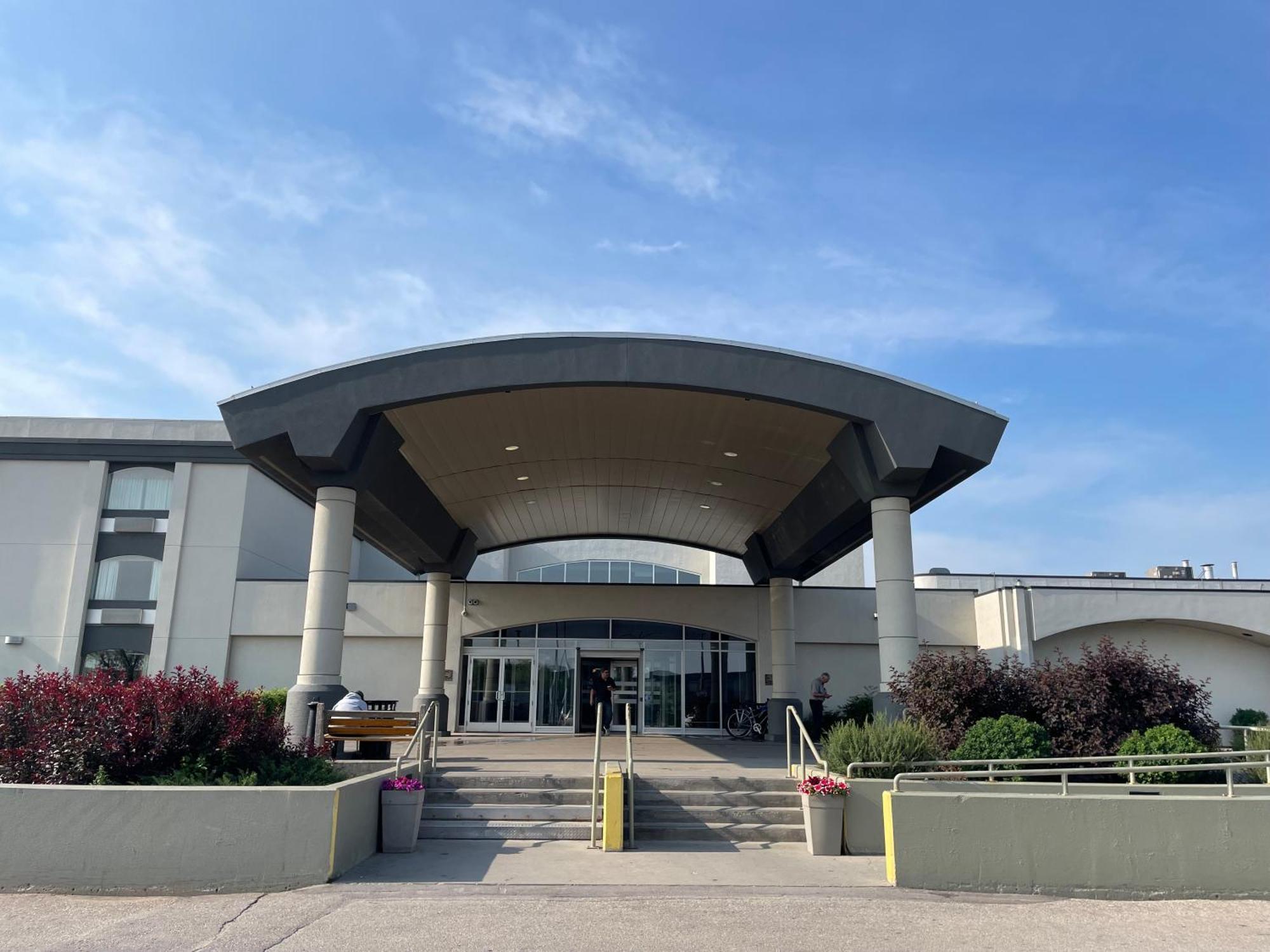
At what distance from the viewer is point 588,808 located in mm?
12047

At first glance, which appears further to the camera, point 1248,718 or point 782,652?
point 782,652

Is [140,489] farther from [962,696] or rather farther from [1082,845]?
[1082,845]

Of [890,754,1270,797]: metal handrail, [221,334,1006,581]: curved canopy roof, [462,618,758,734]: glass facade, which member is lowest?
[890,754,1270,797]: metal handrail

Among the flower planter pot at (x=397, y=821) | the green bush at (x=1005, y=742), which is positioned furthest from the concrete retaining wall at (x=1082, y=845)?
the flower planter pot at (x=397, y=821)

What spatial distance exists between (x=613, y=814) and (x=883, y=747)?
11.2 ft

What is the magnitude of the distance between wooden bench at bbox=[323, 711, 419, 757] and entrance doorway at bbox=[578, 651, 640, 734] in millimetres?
12558

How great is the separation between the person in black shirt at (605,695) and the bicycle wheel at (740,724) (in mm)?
3372

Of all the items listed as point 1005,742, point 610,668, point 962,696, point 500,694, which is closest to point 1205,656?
point 610,668

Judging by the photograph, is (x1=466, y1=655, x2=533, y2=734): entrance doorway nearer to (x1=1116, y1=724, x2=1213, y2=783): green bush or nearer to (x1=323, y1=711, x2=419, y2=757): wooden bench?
(x1=323, y1=711, x2=419, y2=757): wooden bench

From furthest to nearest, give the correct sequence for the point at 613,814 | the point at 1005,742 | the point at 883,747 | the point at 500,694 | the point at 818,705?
→ the point at 500,694
the point at 818,705
the point at 1005,742
the point at 883,747
the point at 613,814

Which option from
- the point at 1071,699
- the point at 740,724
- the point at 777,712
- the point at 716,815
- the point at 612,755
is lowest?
the point at 716,815

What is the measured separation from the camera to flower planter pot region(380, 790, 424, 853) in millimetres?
10719

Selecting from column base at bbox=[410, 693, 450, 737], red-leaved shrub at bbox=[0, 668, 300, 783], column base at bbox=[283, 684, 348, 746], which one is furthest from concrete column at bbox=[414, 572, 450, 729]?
red-leaved shrub at bbox=[0, 668, 300, 783]

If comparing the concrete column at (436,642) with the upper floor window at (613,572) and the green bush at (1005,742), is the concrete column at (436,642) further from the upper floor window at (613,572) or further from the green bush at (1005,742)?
the green bush at (1005,742)
